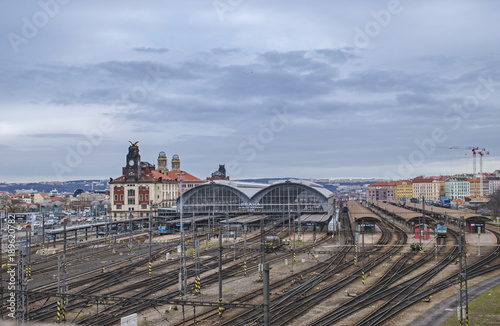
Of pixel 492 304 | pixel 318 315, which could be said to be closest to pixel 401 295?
pixel 492 304

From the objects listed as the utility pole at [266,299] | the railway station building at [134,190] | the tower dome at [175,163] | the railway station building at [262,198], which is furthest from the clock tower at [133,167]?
the utility pole at [266,299]

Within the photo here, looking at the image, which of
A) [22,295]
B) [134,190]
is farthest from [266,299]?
[134,190]

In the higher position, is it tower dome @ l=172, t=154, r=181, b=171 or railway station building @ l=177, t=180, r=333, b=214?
tower dome @ l=172, t=154, r=181, b=171

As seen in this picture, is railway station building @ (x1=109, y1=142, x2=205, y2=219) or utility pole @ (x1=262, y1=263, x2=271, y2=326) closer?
utility pole @ (x1=262, y1=263, x2=271, y2=326)

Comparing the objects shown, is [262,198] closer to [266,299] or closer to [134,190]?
[134,190]

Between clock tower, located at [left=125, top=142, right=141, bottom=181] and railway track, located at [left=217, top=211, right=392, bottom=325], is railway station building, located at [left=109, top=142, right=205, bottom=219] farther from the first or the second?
railway track, located at [left=217, top=211, right=392, bottom=325]

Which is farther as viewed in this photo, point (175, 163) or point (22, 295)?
point (175, 163)

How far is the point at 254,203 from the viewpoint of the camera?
3093 inches

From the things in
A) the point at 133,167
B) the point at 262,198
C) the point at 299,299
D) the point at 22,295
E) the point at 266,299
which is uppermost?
the point at 133,167

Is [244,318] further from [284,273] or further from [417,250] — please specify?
[417,250]

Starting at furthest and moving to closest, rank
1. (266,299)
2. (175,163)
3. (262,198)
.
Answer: (175,163), (262,198), (266,299)

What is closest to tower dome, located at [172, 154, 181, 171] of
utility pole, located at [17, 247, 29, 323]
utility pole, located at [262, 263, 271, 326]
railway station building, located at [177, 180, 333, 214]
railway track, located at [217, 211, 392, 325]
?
railway station building, located at [177, 180, 333, 214]

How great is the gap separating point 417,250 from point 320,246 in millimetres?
10572

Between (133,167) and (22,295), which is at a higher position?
(133,167)
